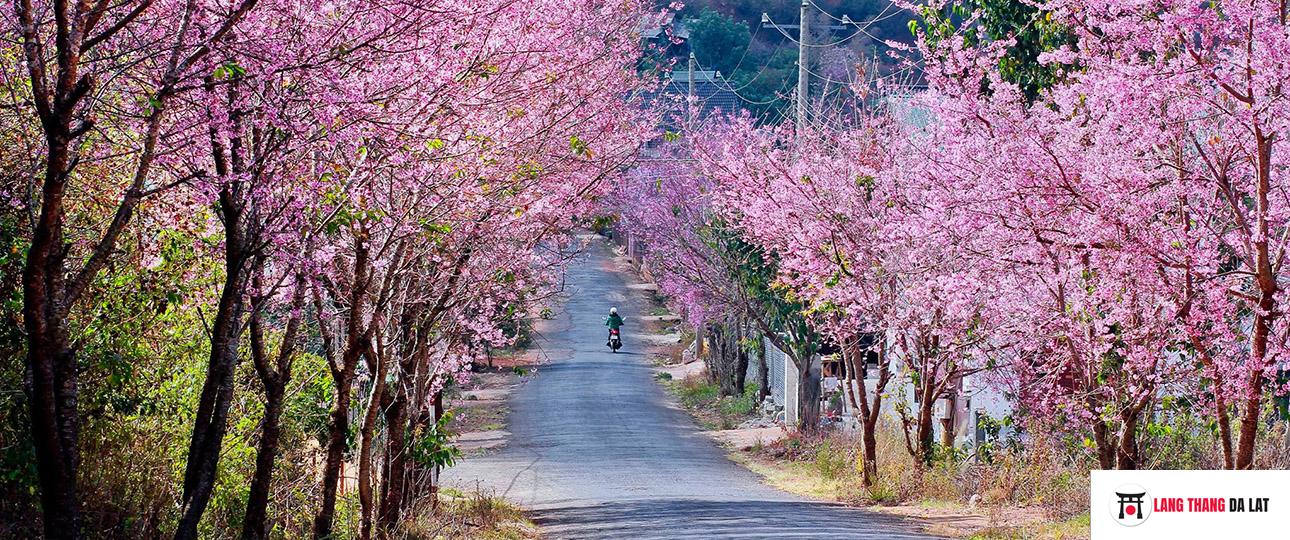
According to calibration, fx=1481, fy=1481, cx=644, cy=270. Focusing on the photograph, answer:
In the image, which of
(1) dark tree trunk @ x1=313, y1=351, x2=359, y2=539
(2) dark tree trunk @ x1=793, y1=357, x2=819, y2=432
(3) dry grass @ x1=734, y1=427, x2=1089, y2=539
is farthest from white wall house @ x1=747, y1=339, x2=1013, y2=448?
(1) dark tree trunk @ x1=313, y1=351, x2=359, y2=539

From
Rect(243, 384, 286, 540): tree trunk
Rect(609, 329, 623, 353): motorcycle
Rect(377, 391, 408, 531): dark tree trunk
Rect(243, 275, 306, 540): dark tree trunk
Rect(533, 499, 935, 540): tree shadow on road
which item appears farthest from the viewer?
Rect(609, 329, 623, 353): motorcycle

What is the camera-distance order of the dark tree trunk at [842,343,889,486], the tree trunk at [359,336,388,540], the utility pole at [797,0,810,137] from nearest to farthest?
the tree trunk at [359,336,388,540] → the dark tree trunk at [842,343,889,486] → the utility pole at [797,0,810,137]

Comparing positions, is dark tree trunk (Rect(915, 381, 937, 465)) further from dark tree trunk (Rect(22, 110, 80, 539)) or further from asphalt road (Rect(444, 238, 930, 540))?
dark tree trunk (Rect(22, 110, 80, 539))

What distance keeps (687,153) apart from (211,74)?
3167cm

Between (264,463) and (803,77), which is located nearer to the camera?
(264,463)

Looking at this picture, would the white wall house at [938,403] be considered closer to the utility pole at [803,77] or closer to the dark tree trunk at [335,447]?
the utility pole at [803,77]

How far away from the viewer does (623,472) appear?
2322cm

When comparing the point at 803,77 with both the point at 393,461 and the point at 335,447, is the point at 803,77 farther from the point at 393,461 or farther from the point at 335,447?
the point at 335,447

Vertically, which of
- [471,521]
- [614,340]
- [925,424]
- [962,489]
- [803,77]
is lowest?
[471,521]

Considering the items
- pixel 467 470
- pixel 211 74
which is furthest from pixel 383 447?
pixel 467 470

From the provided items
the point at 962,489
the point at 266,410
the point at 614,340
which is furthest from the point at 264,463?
the point at 614,340

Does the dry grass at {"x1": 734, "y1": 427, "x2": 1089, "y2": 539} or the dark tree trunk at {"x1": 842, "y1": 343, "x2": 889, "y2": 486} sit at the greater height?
the dark tree trunk at {"x1": 842, "y1": 343, "x2": 889, "y2": 486}

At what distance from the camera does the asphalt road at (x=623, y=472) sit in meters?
15.4

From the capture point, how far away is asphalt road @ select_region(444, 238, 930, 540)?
15391mm
